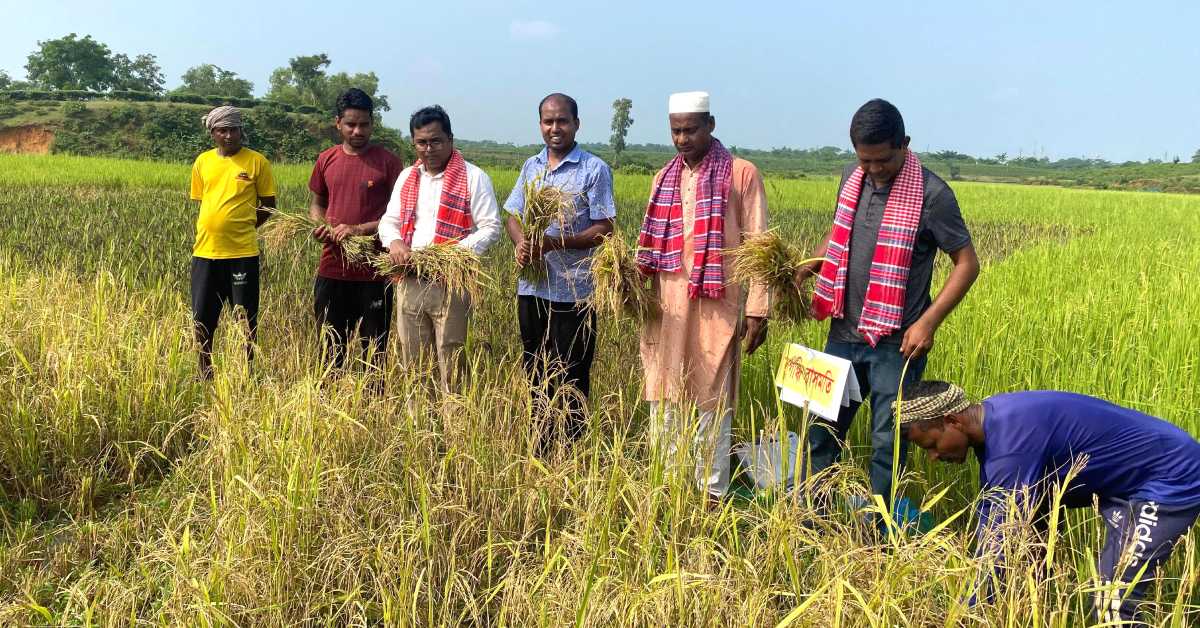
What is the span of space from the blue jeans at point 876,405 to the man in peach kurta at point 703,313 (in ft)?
1.12

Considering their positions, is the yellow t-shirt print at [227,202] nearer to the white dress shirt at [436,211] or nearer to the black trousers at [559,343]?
the white dress shirt at [436,211]

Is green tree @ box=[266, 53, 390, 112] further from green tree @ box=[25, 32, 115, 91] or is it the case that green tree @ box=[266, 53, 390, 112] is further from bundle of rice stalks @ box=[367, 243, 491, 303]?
bundle of rice stalks @ box=[367, 243, 491, 303]

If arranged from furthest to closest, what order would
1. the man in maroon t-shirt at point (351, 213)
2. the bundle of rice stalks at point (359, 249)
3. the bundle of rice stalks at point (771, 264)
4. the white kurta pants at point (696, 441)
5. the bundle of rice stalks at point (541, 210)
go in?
the man in maroon t-shirt at point (351, 213), the bundle of rice stalks at point (359, 249), the bundle of rice stalks at point (541, 210), the bundle of rice stalks at point (771, 264), the white kurta pants at point (696, 441)

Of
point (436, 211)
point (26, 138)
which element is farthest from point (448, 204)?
point (26, 138)

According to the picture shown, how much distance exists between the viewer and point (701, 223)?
2688 millimetres

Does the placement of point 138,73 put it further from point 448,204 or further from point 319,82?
point 448,204

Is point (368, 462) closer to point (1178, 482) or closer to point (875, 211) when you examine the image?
point (875, 211)

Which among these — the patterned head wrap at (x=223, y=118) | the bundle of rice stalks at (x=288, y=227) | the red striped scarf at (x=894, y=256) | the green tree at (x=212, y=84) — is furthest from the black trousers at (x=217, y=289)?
the green tree at (x=212, y=84)

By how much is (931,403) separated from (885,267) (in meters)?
0.54

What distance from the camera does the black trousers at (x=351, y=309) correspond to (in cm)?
357

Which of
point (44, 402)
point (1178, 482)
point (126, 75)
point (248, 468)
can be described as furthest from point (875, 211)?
point (126, 75)

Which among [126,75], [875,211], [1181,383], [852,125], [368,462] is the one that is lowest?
[368,462]

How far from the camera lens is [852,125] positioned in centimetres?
234

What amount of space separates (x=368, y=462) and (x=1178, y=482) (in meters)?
2.43
